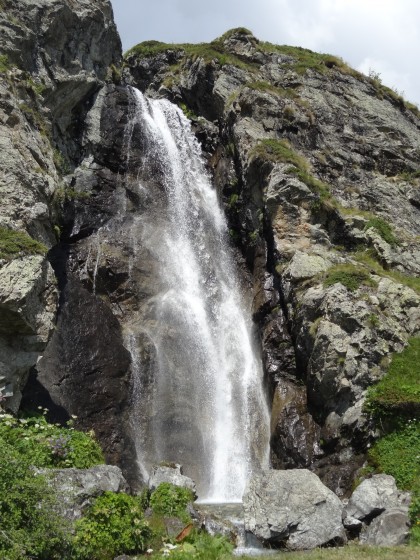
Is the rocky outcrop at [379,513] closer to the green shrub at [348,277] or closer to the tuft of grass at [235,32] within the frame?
the green shrub at [348,277]

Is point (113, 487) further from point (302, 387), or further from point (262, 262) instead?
point (262, 262)

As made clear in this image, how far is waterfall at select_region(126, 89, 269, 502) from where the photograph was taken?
18.5 metres

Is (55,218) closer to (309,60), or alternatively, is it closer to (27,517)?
(27,517)

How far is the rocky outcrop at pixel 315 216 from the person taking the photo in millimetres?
17000

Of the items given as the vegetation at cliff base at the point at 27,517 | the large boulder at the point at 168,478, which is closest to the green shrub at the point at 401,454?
the large boulder at the point at 168,478

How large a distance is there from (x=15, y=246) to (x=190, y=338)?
340 inches

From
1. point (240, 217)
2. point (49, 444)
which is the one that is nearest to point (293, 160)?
point (240, 217)

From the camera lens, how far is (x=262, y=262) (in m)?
24.2

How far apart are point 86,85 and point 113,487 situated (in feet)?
80.1

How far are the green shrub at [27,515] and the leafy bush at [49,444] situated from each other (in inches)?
111

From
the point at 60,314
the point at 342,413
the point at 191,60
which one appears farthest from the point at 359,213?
the point at 191,60

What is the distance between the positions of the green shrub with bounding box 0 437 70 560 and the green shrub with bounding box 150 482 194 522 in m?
3.60

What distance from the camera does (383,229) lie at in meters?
22.8

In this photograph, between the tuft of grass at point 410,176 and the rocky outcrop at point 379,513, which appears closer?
the rocky outcrop at point 379,513
